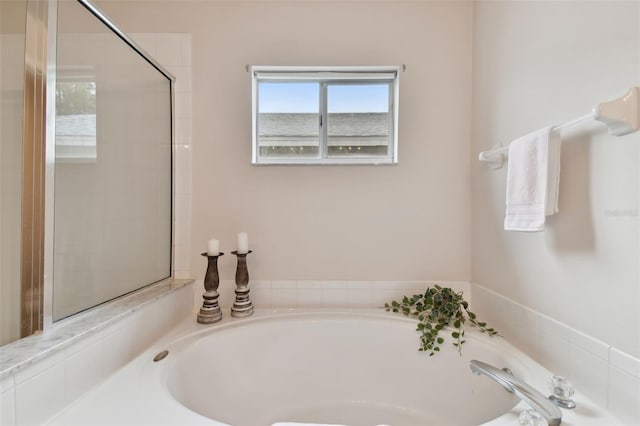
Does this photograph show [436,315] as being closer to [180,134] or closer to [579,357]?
[579,357]

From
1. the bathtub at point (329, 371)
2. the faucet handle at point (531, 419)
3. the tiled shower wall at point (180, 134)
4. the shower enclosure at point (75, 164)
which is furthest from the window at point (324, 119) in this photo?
the faucet handle at point (531, 419)

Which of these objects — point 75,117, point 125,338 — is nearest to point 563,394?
point 125,338

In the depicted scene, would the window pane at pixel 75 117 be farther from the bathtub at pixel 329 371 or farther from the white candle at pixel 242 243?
the bathtub at pixel 329 371

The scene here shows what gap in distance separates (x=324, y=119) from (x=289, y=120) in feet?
0.69

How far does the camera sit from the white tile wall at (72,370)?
2.18 ft

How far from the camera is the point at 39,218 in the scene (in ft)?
2.87

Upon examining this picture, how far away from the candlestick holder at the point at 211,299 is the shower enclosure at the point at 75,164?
1.01ft

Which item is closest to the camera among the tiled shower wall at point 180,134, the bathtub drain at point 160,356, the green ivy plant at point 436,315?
the bathtub drain at point 160,356

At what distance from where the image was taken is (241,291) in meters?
1.50

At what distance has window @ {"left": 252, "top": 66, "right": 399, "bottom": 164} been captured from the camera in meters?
1.67

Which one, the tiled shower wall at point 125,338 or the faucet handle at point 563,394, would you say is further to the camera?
the faucet handle at point 563,394

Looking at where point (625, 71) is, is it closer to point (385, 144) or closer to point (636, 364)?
point (636, 364)

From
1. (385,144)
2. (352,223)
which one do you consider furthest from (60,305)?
(385,144)

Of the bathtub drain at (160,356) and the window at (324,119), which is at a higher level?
the window at (324,119)
